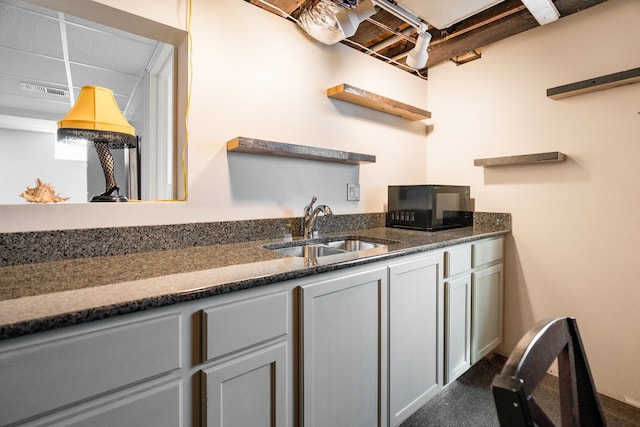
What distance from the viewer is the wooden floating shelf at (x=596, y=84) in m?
1.66

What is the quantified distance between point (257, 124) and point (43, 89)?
9.76 feet

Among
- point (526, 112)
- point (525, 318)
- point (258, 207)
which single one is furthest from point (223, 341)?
point (526, 112)

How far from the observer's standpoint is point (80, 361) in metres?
0.69

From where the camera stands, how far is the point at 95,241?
123 centimetres

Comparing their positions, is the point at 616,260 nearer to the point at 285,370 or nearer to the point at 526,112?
the point at 526,112

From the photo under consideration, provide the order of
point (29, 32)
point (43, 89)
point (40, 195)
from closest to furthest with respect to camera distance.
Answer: point (40, 195), point (29, 32), point (43, 89)

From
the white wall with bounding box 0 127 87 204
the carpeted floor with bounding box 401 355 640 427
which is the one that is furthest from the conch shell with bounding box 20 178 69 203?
the white wall with bounding box 0 127 87 204

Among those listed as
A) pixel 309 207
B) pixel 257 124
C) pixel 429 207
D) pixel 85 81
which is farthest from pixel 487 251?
pixel 85 81

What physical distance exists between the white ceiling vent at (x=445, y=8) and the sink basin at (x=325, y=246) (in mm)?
1259

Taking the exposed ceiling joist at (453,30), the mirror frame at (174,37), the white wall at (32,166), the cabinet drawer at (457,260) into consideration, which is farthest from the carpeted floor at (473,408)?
the white wall at (32,166)

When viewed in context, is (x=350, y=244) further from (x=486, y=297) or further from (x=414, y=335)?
(x=486, y=297)

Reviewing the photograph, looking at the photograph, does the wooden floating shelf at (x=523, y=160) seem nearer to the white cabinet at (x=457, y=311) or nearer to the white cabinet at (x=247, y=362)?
the white cabinet at (x=457, y=311)

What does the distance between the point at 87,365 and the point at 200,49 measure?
53.8 inches

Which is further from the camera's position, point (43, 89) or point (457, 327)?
point (43, 89)
